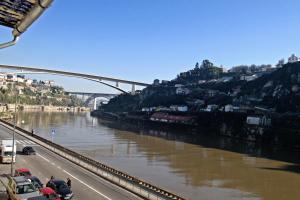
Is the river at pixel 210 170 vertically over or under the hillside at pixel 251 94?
under

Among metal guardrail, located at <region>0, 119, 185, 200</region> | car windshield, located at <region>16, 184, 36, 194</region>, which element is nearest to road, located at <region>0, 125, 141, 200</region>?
metal guardrail, located at <region>0, 119, 185, 200</region>

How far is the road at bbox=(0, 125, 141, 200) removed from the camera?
24406mm

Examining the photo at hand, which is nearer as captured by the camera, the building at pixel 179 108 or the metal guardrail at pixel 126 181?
the metal guardrail at pixel 126 181

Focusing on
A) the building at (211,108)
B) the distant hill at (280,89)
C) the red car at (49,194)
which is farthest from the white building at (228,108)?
the red car at (49,194)

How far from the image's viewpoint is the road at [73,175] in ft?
80.1

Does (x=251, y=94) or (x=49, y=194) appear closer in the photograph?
(x=49, y=194)

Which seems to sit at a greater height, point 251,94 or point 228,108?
point 251,94

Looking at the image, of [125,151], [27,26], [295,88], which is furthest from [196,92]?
[27,26]

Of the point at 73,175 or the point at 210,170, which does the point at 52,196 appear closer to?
the point at 73,175

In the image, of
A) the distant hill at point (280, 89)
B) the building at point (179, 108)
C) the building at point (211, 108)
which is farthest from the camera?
the building at point (179, 108)

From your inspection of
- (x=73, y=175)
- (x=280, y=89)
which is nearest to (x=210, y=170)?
(x=73, y=175)

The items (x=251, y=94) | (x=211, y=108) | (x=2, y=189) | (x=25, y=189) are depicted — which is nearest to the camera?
(x=25, y=189)

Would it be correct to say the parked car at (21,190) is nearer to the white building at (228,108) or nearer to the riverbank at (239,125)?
the riverbank at (239,125)

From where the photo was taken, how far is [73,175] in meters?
30.7
